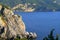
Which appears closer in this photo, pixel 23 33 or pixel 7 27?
pixel 7 27

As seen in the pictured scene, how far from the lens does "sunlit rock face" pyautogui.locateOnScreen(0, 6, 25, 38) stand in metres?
93.9

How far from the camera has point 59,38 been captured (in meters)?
26.5

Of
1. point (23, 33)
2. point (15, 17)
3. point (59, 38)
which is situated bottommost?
point (23, 33)

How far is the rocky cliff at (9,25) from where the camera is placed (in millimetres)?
93875

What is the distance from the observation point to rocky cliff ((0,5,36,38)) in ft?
308

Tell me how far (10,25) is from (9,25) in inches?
31.9

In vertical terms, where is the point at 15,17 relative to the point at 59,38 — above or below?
below

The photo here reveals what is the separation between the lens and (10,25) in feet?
324

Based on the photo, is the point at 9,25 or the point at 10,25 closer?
the point at 9,25

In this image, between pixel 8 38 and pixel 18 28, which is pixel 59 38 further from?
pixel 18 28

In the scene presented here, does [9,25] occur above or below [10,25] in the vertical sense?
above

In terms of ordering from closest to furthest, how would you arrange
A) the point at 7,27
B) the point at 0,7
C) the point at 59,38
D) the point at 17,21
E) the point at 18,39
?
the point at 59,38, the point at 18,39, the point at 7,27, the point at 17,21, the point at 0,7

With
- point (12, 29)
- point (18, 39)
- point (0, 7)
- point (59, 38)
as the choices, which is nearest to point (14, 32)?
point (12, 29)

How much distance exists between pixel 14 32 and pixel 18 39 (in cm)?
736
